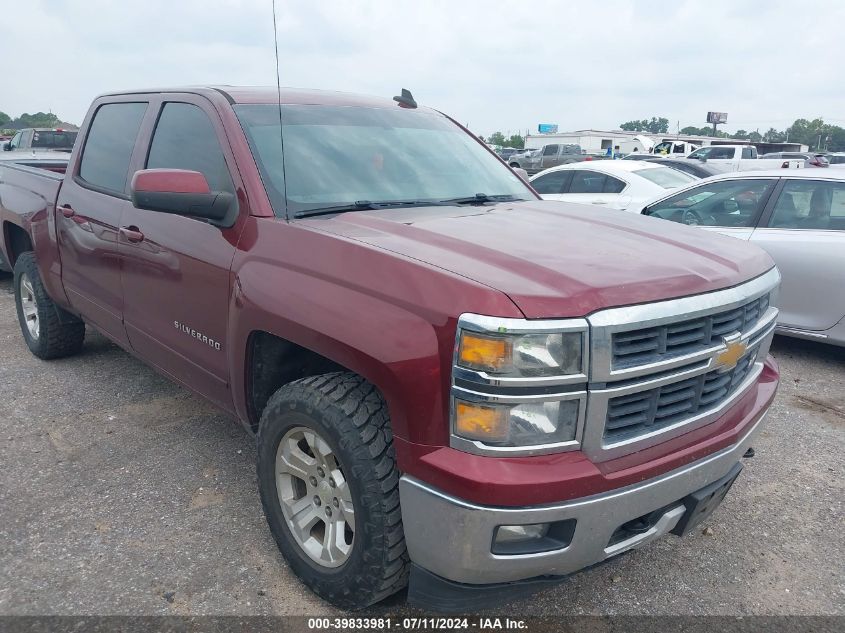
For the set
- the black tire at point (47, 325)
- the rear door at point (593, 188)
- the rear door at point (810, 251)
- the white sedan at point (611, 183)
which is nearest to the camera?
the black tire at point (47, 325)

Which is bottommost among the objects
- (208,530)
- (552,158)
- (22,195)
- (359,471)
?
(208,530)

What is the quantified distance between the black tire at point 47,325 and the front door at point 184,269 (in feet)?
5.17

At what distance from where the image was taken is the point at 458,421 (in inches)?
78.0

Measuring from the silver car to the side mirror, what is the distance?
4.27m

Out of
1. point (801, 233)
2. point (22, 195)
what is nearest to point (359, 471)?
point (22, 195)

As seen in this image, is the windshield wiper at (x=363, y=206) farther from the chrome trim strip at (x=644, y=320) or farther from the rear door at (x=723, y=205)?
the rear door at (x=723, y=205)

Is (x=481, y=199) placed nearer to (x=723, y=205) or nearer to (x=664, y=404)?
(x=664, y=404)

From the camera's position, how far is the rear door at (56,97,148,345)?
12.1 feet

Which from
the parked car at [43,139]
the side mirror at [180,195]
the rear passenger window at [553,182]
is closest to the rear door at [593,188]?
the rear passenger window at [553,182]

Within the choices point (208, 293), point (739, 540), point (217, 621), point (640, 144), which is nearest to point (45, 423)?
point (208, 293)

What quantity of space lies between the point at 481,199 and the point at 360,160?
2.11 ft

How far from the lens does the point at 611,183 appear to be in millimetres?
8703

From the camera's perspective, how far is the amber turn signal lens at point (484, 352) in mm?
1912

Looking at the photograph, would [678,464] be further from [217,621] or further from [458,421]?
[217,621]
